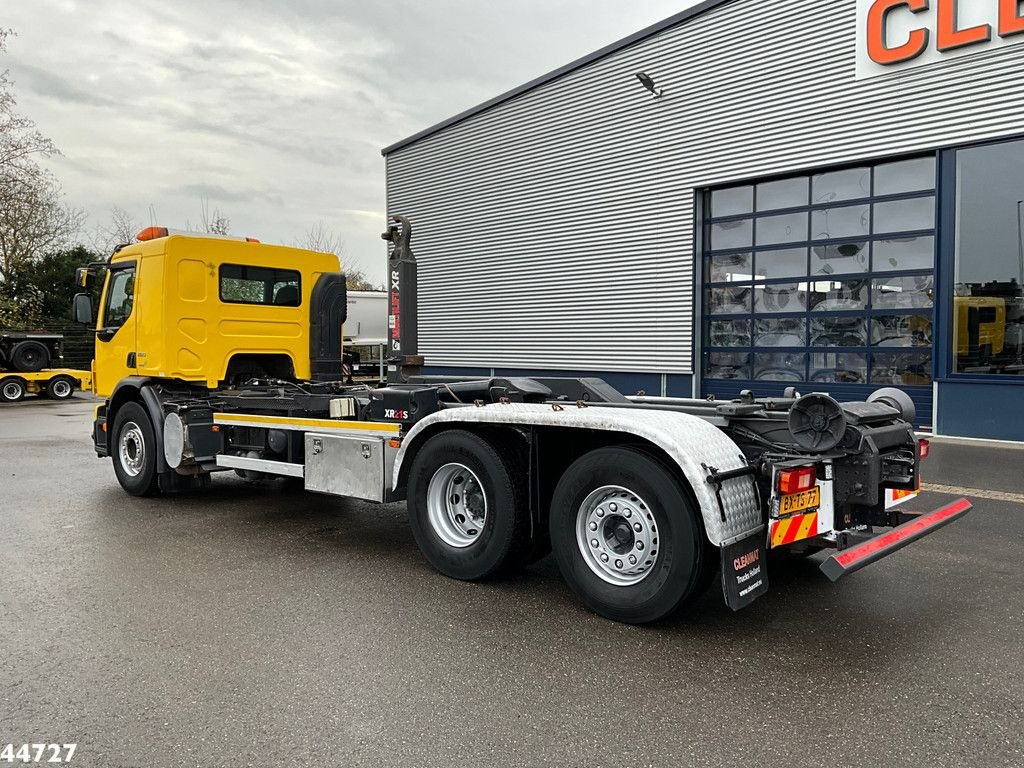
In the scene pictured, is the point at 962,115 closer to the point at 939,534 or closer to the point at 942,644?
the point at 939,534

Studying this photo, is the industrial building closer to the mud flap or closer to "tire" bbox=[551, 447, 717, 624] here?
→ the mud flap

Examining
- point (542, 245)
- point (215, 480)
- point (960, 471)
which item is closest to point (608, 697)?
point (215, 480)

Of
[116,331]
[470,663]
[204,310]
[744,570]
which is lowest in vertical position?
[470,663]

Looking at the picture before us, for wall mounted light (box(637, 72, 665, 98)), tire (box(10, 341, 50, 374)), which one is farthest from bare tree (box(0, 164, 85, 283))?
wall mounted light (box(637, 72, 665, 98))

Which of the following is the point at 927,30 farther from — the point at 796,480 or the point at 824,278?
the point at 796,480

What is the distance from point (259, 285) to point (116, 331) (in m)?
1.61

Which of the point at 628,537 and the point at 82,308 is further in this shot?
the point at 82,308

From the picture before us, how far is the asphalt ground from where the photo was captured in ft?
9.99

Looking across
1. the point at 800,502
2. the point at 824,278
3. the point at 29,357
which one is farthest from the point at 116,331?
the point at 29,357

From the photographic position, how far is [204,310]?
26.7 ft

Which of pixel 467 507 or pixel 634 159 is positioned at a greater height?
pixel 634 159

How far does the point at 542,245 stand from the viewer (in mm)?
19703

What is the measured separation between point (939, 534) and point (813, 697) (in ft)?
12.1

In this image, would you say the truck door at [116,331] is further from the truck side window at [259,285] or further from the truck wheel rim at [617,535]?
the truck wheel rim at [617,535]
